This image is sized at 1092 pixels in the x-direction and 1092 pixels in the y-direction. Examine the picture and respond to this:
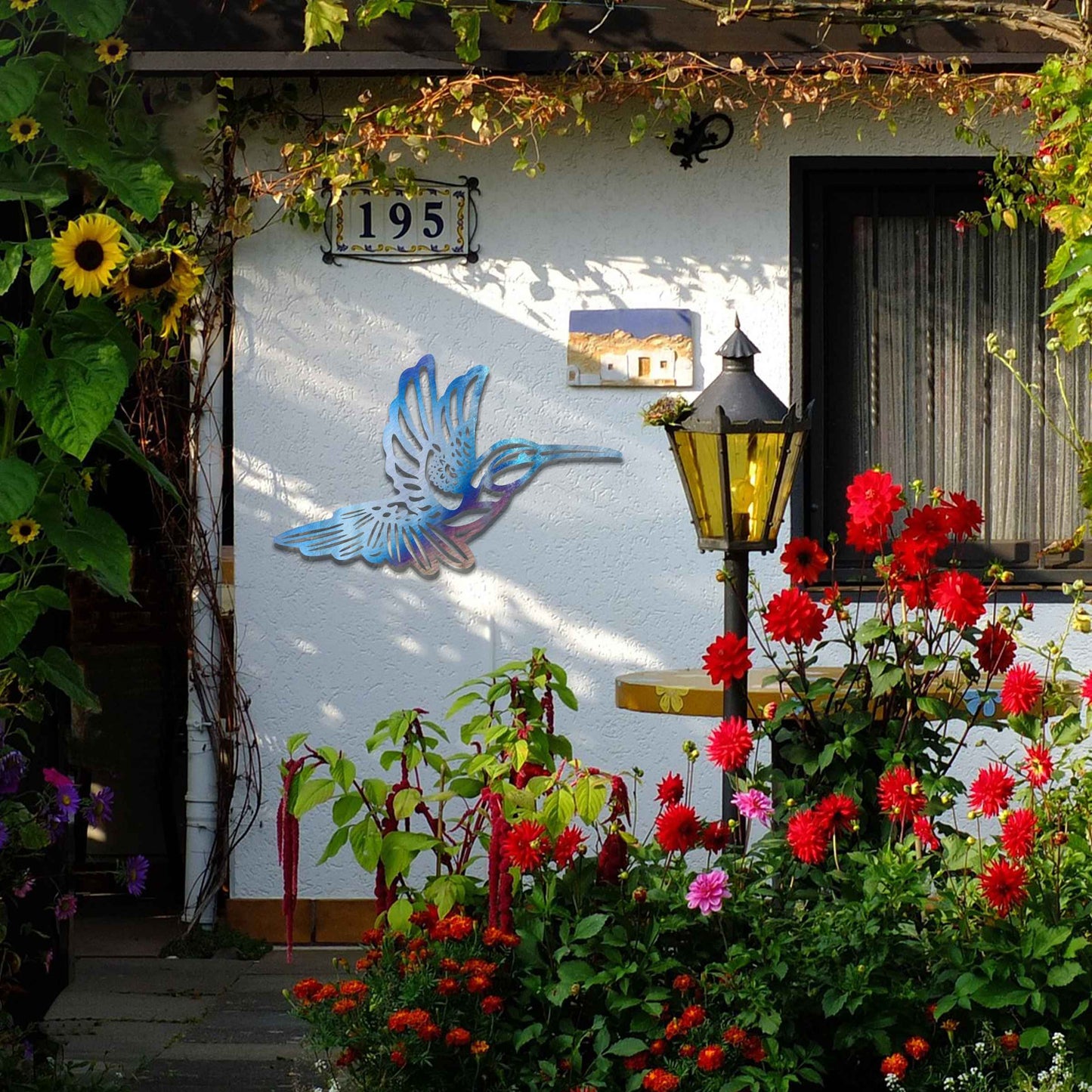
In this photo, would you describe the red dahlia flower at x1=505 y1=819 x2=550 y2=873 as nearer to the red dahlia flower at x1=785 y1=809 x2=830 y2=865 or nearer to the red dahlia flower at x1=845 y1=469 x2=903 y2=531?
the red dahlia flower at x1=785 y1=809 x2=830 y2=865

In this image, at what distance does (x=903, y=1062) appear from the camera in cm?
302

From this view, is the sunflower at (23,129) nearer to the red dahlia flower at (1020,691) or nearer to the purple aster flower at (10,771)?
the purple aster flower at (10,771)

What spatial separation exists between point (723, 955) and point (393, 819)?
0.75 meters

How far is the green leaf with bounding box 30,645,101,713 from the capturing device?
11.0 feet

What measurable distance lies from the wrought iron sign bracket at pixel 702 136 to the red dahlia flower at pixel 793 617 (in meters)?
2.91

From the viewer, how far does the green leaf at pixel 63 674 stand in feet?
11.0

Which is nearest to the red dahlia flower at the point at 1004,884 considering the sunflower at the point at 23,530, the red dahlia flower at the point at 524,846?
the red dahlia flower at the point at 524,846

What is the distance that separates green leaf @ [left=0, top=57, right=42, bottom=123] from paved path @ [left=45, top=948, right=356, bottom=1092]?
206 cm

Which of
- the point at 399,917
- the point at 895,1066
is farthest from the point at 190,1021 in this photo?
the point at 895,1066

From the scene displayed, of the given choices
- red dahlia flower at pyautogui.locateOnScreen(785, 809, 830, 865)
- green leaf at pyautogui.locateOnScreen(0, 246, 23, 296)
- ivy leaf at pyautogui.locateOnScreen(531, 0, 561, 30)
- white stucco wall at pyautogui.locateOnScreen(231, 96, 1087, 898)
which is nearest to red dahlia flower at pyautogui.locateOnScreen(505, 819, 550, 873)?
red dahlia flower at pyautogui.locateOnScreen(785, 809, 830, 865)

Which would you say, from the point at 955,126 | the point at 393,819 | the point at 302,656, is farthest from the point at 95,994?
the point at 955,126

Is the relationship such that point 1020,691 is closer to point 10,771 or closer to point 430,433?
point 10,771

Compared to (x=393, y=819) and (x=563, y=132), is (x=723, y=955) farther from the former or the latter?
(x=563, y=132)

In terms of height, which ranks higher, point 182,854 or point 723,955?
point 723,955
